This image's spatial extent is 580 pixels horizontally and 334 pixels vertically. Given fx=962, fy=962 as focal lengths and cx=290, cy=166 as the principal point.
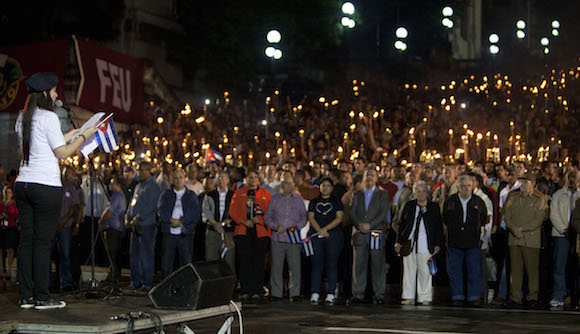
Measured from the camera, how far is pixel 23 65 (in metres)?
25.5

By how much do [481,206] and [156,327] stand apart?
791 centimetres

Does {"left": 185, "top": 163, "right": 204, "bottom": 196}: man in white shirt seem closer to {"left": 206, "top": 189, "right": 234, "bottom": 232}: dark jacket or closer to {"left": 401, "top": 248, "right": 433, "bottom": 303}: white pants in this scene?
{"left": 206, "top": 189, "right": 234, "bottom": 232}: dark jacket

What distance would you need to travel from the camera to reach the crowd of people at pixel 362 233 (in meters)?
14.2

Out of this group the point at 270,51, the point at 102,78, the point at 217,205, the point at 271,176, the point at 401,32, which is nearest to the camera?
the point at 217,205

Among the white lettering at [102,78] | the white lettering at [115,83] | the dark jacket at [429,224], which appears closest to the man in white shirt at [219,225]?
the dark jacket at [429,224]

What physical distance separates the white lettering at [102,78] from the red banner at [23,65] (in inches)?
36.4

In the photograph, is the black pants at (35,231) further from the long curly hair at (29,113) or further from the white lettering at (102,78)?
the white lettering at (102,78)

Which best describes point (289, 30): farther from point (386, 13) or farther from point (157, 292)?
point (157, 292)

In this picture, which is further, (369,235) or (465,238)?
(369,235)

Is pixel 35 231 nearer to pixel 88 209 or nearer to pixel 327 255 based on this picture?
pixel 327 255

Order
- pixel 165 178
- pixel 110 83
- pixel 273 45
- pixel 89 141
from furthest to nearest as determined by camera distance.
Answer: pixel 110 83
pixel 273 45
pixel 165 178
pixel 89 141

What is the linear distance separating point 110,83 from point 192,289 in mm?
18397

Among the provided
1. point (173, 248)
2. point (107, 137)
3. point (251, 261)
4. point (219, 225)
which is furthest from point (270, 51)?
point (107, 137)

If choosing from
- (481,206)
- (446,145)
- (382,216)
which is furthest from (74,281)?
(446,145)
